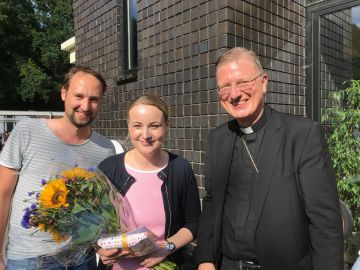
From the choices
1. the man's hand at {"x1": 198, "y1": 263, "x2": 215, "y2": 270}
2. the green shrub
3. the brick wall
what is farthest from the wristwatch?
the green shrub

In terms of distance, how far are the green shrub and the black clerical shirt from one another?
73.9 inches

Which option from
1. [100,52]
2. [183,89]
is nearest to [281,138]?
[183,89]

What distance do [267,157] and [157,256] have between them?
79 centimetres

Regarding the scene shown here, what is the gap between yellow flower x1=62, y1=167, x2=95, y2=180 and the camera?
6.29ft

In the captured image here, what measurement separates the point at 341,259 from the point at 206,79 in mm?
2632

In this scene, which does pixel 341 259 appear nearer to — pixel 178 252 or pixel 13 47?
pixel 178 252

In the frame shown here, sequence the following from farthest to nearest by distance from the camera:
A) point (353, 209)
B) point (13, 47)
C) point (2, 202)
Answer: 1. point (13, 47)
2. point (353, 209)
3. point (2, 202)

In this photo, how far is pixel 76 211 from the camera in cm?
184

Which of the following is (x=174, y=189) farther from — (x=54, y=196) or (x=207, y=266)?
(x=54, y=196)

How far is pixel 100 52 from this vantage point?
6.46m

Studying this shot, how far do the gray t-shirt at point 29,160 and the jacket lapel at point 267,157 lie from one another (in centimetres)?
95

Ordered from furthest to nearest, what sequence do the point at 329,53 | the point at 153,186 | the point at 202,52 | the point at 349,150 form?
the point at 329,53, the point at 202,52, the point at 349,150, the point at 153,186

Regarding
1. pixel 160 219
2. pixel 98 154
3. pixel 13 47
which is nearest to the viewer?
pixel 160 219

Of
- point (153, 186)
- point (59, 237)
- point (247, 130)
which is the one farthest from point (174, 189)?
point (59, 237)
